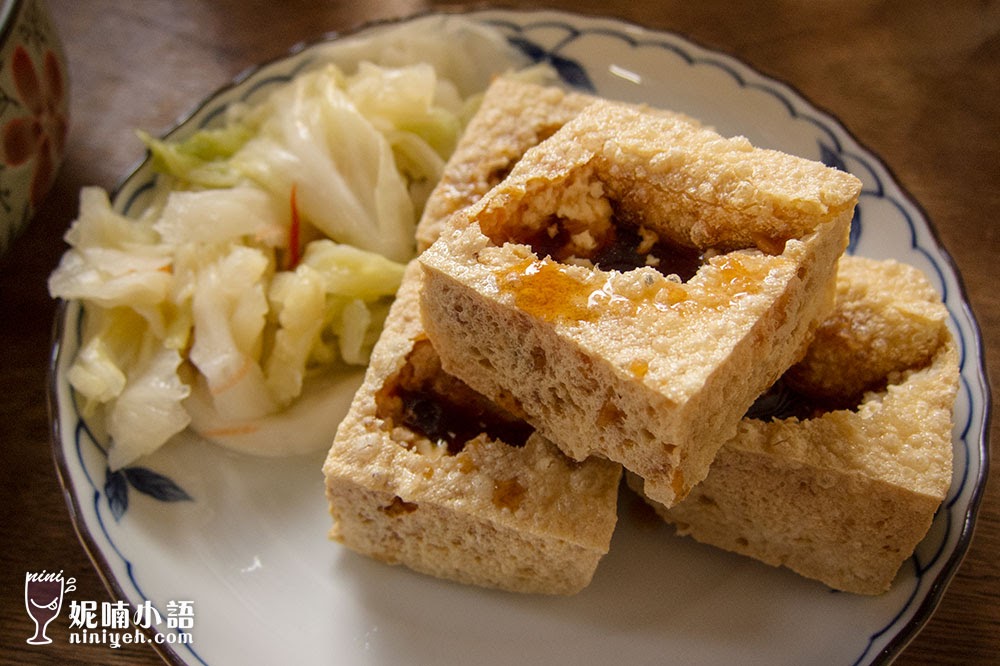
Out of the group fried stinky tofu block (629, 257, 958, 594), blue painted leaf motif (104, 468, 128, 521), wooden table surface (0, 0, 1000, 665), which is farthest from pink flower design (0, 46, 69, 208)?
fried stinky tofu block (629, 257, 958, 594)

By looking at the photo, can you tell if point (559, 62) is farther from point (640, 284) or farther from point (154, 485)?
point (154, 485)

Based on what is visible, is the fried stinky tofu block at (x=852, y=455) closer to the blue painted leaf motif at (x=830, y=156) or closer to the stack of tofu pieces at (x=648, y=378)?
the stack of tofu pieces at (x=648, y=378)

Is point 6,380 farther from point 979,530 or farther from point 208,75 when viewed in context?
point 979,530

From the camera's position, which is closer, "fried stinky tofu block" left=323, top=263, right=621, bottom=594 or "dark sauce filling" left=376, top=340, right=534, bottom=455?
"fried stinky tofu block" left=323, top=263, right=621, bottom=594

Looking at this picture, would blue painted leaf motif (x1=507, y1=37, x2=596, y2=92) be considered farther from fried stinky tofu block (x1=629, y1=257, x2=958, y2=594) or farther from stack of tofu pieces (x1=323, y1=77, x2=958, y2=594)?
fried stinky tofu block (x1=629, y1=257, x2=958, y2=594)

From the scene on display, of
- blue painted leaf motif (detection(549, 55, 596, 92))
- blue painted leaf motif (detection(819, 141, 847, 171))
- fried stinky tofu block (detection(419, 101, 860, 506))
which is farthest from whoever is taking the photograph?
blue painted leaf motif (detection(549, 55, 596, 92))

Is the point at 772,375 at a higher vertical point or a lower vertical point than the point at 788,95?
lower

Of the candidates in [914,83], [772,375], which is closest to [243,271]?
[772,375]
